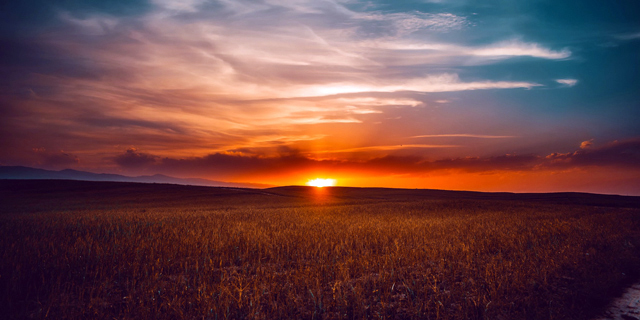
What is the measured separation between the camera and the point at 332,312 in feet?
17.4

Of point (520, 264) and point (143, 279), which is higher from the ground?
point (520, 264)

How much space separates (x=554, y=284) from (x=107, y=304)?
9.52 m

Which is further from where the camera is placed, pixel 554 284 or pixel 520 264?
pixel 520 264

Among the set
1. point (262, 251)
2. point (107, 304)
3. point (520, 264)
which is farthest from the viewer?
point (262, 251)

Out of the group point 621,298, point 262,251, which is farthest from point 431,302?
point 262,251

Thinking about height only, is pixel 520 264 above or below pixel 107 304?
above

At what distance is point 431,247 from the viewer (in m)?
10.1

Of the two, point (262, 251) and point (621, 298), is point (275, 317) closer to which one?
point (262, 251)

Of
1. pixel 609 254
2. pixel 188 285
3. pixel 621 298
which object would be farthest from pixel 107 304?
pixel 609 254

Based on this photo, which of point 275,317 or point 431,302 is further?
point 431,302

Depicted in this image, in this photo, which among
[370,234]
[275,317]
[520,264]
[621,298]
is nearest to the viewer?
[275,317]

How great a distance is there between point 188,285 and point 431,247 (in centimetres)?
759

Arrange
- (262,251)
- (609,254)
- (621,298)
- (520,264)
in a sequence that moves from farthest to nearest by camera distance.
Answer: (262,251) < (609,254) < (520,264) < (621,298)

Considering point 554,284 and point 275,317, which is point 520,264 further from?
point 275,317
